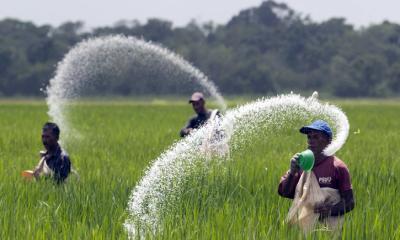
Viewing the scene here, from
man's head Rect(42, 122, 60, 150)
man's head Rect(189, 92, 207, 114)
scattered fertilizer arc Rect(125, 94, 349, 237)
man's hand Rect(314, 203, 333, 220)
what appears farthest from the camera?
man's head Rect(189, 92, 207, 114)

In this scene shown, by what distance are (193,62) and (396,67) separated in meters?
19.4

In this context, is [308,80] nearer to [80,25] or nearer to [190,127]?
[80,25]

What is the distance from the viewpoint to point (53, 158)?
6.70m

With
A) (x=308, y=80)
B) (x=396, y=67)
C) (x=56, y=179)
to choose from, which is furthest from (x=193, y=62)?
(x=56, y=179)

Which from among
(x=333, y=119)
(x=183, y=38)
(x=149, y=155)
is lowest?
(x=149, y=155)

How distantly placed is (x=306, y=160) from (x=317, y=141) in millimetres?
245

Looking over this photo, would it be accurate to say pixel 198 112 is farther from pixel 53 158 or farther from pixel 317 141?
pixel 317 141

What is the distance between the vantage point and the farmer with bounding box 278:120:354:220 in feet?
15.7

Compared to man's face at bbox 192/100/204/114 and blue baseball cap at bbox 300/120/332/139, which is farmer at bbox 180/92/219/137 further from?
blue baseball cap at bbox 300/120/332/139

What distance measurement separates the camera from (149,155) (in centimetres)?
1174

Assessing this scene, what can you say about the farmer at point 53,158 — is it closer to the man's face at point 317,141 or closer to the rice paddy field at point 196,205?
the rice paddy field at point 196,205

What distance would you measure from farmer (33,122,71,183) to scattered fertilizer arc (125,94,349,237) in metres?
0.61

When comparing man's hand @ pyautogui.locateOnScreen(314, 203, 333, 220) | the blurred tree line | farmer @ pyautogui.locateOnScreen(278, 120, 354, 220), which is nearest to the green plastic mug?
farmer @ pyautogui.locateOnScreen(278, 120, 354, 220)

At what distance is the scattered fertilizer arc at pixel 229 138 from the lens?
5000 mm
